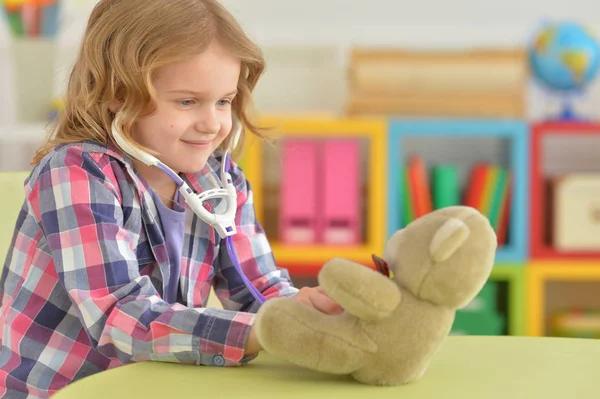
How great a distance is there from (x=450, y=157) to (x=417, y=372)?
243 cm

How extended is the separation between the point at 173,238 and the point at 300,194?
1.70 m

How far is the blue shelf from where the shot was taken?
2.78 meters

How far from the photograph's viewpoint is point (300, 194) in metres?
2.82

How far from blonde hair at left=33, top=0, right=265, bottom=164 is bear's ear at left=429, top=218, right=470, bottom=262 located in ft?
1.34

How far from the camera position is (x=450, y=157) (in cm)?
319

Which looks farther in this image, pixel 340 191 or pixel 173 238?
pixel 340 191

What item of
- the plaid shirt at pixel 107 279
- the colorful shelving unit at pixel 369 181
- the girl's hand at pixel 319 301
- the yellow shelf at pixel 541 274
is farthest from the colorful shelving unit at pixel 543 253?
the girl's hand at pixel 319 301

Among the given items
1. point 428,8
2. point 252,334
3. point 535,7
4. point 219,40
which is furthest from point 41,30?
point 252,334

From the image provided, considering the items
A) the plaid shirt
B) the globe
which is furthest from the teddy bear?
the globe

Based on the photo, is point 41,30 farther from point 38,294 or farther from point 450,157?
point 38,294

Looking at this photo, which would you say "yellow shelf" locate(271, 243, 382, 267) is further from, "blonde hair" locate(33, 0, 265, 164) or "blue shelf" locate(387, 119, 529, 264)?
"blonde hair" locate(33, 0, 265, 164)

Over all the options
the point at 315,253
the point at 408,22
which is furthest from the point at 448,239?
the point at 408,22

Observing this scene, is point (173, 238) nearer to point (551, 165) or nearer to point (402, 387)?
point (402, 387)

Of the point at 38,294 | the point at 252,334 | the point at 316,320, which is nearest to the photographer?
the point at 316,320
